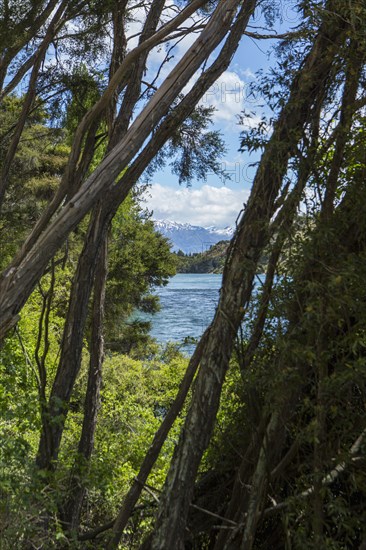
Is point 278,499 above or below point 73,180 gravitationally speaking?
below

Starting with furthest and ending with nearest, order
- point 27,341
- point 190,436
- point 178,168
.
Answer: point 27,341
point 178,168
point 190,436

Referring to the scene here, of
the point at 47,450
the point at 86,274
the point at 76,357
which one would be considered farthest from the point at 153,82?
the point at 47,450

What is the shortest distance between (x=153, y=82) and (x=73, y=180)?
1478 mm

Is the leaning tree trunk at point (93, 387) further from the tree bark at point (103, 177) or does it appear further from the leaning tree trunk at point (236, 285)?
the leaning tree trunk at point (236, 285)

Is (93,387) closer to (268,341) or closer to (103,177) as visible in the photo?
(103,177)

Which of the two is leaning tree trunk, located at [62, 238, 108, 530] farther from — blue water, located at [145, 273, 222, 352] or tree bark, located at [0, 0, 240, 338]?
blue water, located at [145, 273, 222, 352]

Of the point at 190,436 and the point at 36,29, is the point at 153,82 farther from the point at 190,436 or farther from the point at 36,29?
the point at 190,436

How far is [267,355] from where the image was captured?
2.30 metres

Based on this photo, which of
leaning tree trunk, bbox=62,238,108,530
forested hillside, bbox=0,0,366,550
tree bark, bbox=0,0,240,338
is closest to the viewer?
forested hillside, bbox=0,0,366,550

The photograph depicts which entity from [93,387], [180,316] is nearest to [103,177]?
[93,387]

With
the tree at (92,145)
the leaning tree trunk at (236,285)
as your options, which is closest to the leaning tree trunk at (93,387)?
the tree at (92,145)

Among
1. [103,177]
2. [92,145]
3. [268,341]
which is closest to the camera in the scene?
[268,341]

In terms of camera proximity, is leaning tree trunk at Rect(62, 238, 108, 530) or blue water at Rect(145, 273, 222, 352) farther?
blue water at Rect(145, 273, 222, 352)

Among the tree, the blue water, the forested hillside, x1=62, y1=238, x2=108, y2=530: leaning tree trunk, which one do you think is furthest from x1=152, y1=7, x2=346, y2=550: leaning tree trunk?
the blue water
